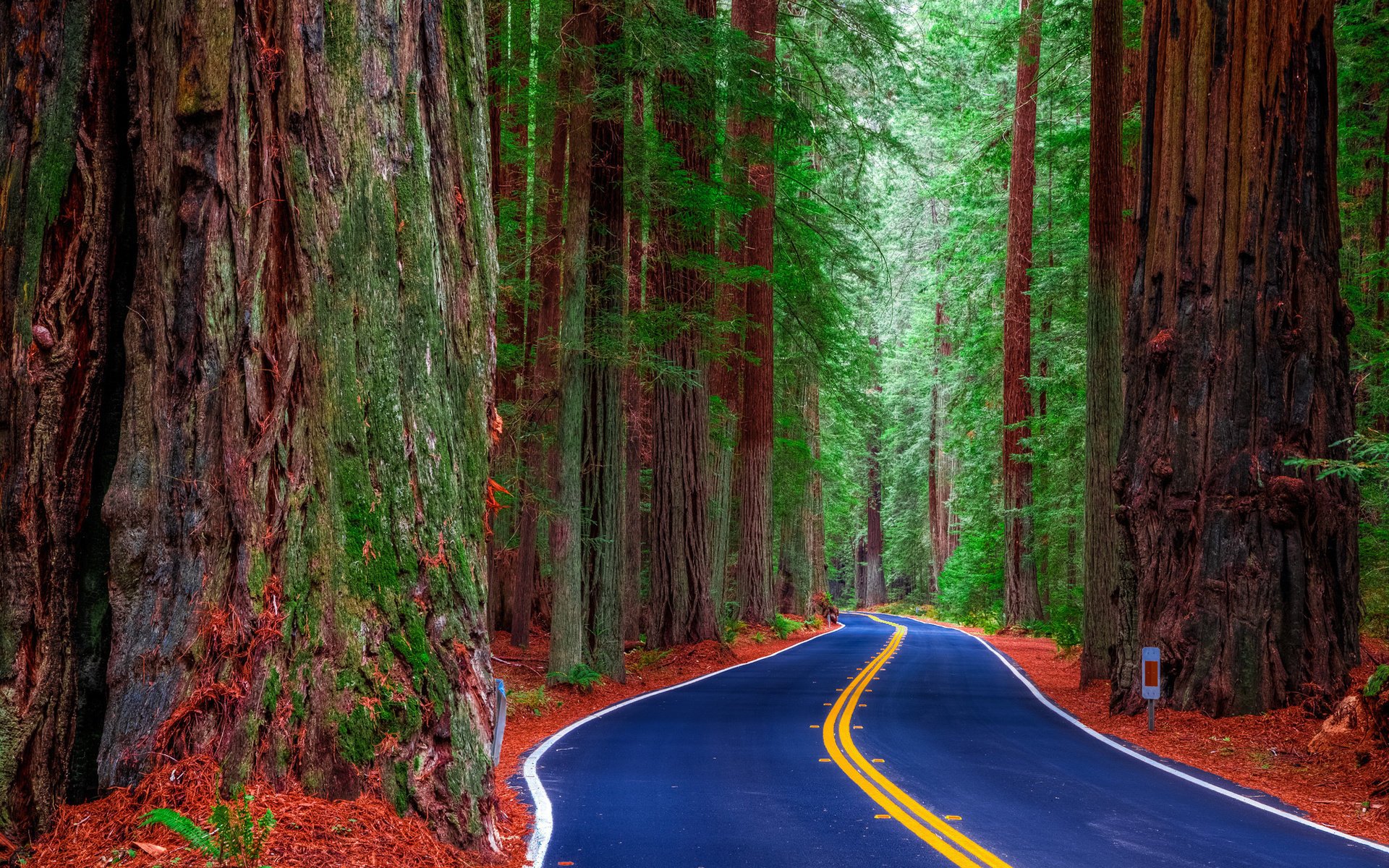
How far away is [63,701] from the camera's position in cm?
448

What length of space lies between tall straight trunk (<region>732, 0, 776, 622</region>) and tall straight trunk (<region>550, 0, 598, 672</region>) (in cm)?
563

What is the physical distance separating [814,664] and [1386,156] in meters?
13.2

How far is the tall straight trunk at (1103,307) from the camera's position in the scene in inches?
631

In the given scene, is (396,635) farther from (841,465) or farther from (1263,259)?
(841,465)

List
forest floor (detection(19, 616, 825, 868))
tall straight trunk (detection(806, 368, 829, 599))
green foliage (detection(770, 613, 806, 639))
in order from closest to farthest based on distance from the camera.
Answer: forest floor (detection(19, 616, 825, 868)), green foliage (detection(770, 613, 806, 639)), tall straight trunk (detection(806, 368, 829, 599))

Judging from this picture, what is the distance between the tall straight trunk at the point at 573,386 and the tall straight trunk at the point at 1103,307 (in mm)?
8234

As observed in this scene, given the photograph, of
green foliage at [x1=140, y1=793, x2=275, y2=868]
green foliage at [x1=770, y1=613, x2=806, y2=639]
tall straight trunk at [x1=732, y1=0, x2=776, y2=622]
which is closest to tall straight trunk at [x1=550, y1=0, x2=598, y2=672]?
tall straight trunk at [x1=732, y1=0, x2=776, y2=622]

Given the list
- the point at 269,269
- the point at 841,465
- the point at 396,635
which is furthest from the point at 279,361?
the point at 841,465

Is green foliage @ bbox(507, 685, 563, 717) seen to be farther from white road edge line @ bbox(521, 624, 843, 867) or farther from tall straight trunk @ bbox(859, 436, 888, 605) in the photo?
tall straight trunk @ bbox(859, 436, 888, 605)

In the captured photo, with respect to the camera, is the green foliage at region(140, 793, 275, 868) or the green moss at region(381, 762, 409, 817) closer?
the green foliage at region(140, 793, 275, 868)

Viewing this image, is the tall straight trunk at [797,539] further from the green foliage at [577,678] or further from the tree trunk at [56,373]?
the tree trunk at [56,373]

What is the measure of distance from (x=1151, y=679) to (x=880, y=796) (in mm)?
5193

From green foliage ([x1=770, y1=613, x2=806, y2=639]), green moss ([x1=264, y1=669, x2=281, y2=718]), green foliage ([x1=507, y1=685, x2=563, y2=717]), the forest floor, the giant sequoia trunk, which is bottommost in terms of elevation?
green foliage ([x1=770, y1=613, x2=806, y2=639])

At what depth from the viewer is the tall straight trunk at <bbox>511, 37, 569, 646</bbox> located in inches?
613
